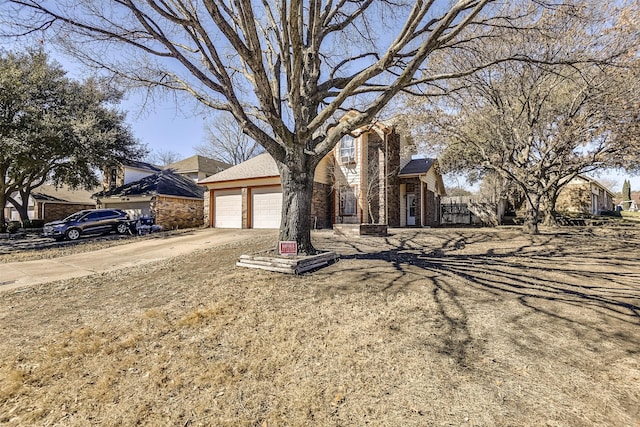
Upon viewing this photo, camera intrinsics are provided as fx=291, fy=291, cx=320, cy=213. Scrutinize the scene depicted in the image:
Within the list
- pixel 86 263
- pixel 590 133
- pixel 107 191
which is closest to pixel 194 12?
pixel 86 263

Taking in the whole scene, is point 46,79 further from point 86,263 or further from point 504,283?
point 504,283

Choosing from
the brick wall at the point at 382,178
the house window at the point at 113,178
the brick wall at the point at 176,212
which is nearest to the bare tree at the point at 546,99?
the brick wall at the point at 382,178

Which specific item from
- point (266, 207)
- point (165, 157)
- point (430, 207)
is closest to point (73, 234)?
point (266, 207)

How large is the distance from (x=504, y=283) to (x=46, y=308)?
24.5ft

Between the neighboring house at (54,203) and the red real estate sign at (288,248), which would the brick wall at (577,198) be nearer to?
the red real estate sign at (288,248)

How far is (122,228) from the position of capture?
52.5ft

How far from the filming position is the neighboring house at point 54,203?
83.6 ft

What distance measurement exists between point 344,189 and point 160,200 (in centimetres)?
1152

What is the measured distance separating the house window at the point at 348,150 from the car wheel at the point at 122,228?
41.2 ft

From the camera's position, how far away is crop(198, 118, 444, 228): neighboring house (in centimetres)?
1559

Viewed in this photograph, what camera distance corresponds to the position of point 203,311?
4062 millimetres

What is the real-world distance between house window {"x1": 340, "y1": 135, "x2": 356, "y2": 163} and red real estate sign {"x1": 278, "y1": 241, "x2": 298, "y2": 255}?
10.8 m

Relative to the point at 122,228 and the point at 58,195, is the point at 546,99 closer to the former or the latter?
the point at 122,228

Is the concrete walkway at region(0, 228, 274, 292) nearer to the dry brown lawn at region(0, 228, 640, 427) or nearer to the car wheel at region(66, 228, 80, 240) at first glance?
the dry brown lawn at region(0, 228, 640, 427)
